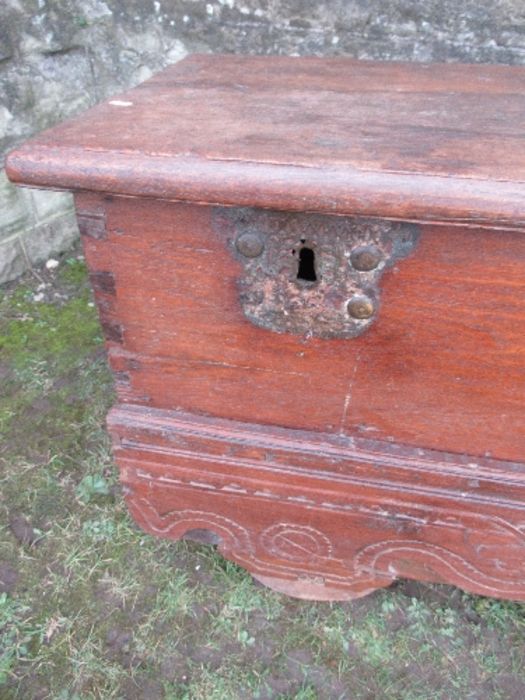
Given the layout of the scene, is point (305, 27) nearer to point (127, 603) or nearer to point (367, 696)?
point (127, 603)

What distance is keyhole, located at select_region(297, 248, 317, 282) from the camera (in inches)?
42.8

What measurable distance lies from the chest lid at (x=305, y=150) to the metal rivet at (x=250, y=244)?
4.2 inches

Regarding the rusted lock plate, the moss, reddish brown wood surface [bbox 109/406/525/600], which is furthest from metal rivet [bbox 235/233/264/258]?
the moss

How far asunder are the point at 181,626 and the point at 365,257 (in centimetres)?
107

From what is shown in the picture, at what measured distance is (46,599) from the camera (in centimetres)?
163

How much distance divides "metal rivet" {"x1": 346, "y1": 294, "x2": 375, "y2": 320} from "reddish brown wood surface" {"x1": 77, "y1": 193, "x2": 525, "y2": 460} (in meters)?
0.03

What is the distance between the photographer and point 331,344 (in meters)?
1.17

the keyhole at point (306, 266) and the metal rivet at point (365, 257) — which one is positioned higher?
the metal rivet at point (365, 257)

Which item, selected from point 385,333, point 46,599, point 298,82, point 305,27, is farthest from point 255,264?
point 305,27

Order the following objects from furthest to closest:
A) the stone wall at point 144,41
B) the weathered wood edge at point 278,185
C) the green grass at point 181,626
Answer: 1. the stone wall at point 144,41
2. the green grass at point 181,626
3. the weathered wood edge at point 278,185

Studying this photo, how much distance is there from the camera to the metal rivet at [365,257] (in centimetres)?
102

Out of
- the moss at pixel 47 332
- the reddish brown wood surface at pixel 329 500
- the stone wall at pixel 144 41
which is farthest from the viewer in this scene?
the moss at pixel 47 332

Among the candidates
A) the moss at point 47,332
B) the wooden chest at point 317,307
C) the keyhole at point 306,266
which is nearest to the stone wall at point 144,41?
the moss at point 47,332

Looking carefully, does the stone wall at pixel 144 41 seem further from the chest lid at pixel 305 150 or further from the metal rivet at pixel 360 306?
the metal rivet at pixel 360 306
